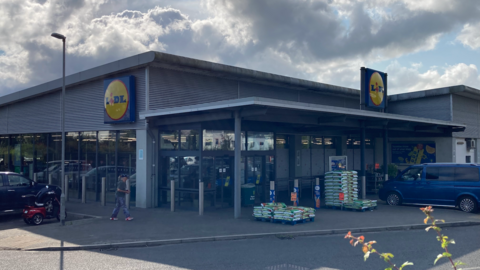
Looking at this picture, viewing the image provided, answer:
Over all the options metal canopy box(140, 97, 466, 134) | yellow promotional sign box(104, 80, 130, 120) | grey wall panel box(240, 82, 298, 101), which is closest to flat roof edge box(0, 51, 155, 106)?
yellow promotional sign box(104, 80, 130, 120)

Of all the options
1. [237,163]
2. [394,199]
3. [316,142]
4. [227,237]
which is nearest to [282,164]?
[316,142]

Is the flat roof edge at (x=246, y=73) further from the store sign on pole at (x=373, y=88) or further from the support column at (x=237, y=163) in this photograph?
the support column at (x=237, y=163)

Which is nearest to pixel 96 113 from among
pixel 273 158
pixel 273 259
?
pixel 273 158

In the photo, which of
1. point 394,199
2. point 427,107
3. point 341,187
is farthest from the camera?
point 427,107

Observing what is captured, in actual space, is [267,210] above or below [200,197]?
below

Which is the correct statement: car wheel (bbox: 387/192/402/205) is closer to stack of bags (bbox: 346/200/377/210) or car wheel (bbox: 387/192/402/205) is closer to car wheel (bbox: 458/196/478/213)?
stack of bags (bbox: 346/200/377/210)

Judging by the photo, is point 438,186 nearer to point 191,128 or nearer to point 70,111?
point 191,128

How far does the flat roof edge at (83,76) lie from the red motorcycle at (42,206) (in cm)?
549

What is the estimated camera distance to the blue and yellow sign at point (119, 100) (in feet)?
54.3

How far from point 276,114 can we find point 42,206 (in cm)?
883

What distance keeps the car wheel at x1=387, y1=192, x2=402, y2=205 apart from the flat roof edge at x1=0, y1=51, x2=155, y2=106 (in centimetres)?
1169

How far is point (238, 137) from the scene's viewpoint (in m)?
13.7

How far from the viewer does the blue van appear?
15.1 m

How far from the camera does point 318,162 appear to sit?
24875 mm
